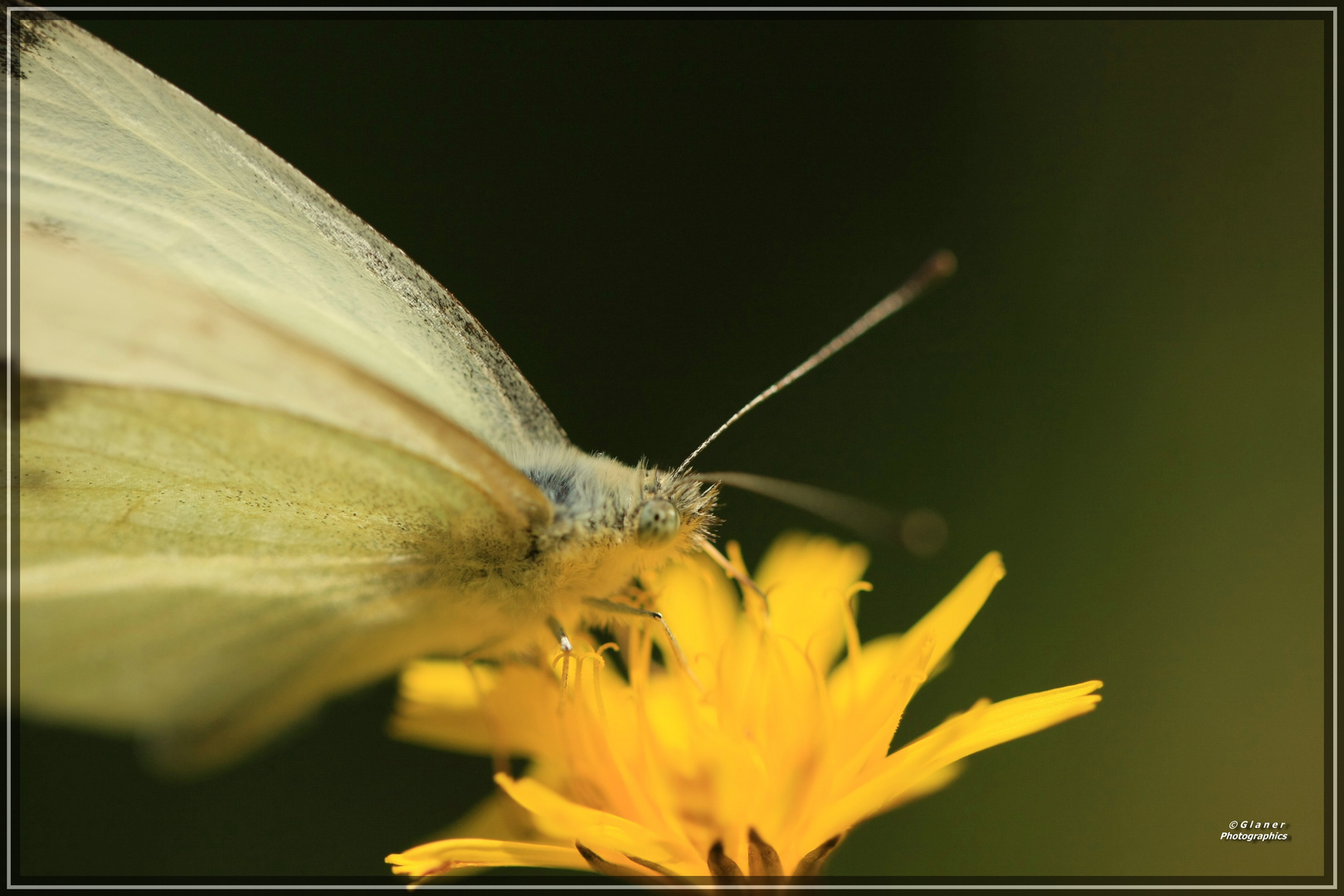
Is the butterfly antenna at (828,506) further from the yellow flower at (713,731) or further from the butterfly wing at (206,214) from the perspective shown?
the butterfly wing at (206,214)

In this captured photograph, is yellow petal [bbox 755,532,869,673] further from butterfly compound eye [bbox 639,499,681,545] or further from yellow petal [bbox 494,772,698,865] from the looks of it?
yellow petal [bbox 494,772,698,865]

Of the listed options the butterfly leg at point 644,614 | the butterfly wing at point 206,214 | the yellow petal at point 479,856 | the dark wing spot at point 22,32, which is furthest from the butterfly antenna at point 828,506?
the dark wing spot at point 22,32

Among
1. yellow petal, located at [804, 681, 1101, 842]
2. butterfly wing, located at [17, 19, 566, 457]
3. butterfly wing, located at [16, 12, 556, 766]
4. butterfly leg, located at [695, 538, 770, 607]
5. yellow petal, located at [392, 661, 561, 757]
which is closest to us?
yellow petal, located at [804, 681, 1101, 842]

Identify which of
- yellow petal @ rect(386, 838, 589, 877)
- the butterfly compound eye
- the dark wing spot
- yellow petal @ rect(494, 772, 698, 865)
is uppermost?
the dark wing spot

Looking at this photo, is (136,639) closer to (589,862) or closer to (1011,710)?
(589,862)

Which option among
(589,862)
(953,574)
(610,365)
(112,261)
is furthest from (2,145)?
(953,574)

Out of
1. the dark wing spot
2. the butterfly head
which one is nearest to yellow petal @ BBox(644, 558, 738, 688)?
the butterfly head

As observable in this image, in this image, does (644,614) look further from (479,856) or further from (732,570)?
(479,856)
